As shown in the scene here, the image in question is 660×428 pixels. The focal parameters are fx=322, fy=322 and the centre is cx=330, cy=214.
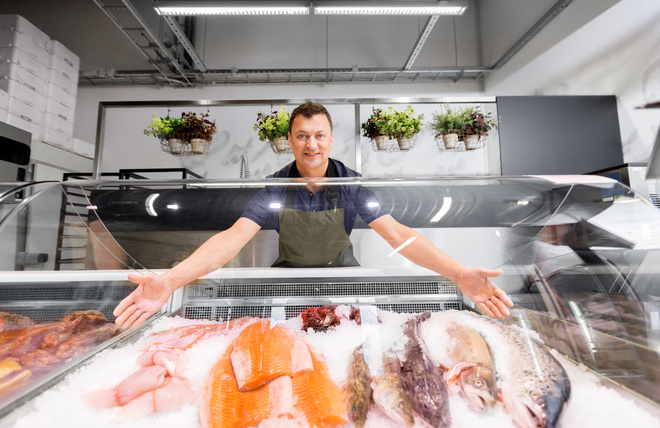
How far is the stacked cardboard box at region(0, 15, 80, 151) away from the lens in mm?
4453

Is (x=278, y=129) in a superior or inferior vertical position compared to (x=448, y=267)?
superior

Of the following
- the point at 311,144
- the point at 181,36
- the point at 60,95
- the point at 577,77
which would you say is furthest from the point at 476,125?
the point at 60,95

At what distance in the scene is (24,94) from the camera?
4578mm

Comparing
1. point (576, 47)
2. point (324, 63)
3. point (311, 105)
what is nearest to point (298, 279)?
point (311, 105)

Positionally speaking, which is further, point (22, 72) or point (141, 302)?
point (22, 72)

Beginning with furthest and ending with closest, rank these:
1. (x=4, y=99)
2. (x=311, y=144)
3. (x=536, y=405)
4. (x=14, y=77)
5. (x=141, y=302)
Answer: (x=14, y=77) → (x=4, y=99) → (x=311, y=144) → (x=141, y=302) → (x=536, y=405)

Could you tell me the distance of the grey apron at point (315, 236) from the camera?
1.04 m

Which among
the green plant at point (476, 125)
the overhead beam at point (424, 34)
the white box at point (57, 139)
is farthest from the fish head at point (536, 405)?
the white box at point (57, 139)

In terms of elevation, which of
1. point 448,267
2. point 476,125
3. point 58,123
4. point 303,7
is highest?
point 303,7

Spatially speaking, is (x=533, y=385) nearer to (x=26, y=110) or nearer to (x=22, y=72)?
(x=26, y=110)

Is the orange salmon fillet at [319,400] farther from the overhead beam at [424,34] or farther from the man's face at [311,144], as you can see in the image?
the overhead beam at [424,34]

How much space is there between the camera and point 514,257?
107cm

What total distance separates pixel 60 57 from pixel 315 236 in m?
6.49

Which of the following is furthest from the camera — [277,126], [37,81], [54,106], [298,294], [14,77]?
[54,106]
